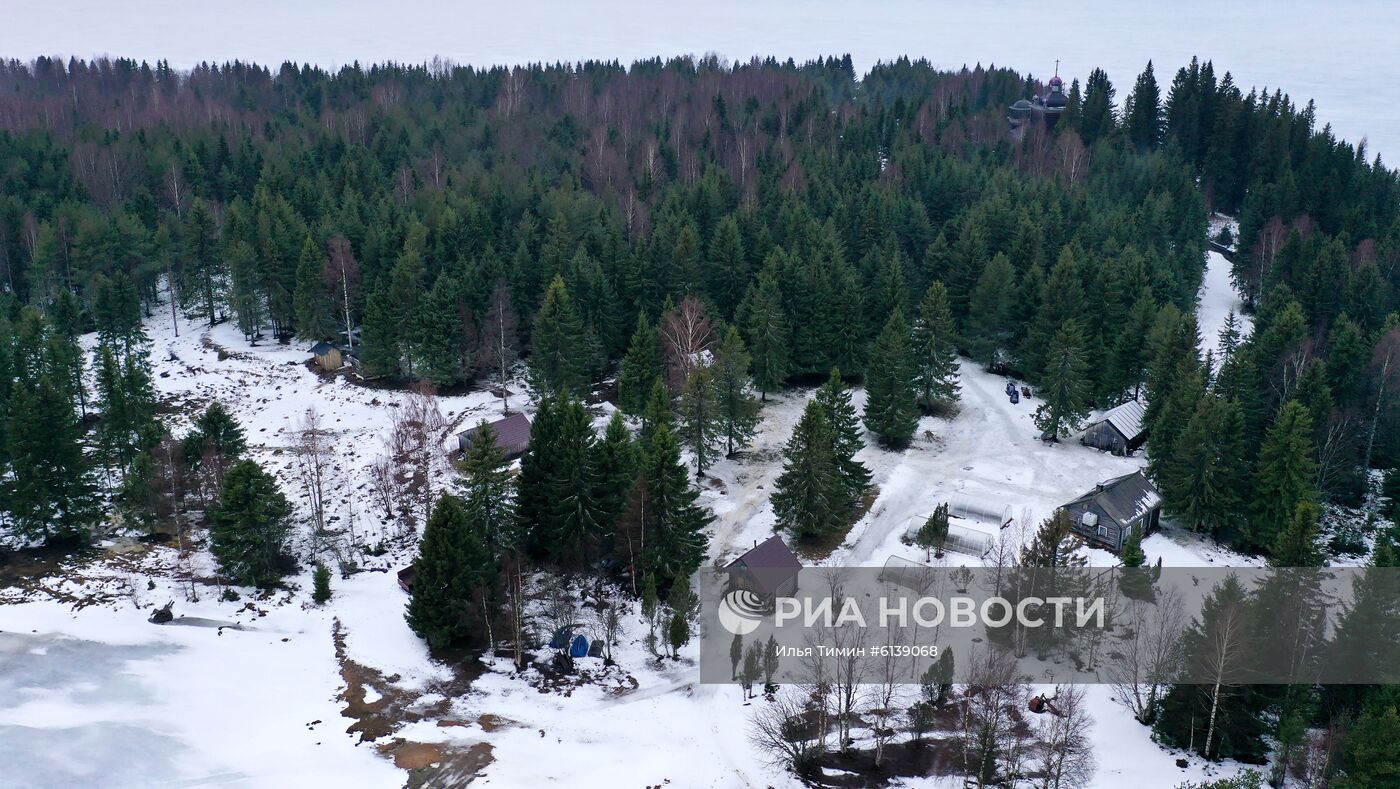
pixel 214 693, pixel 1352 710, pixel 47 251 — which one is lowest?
pixel 214 693

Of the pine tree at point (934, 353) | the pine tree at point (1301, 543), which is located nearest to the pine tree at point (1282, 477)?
the pine tree at point (1301, 543)

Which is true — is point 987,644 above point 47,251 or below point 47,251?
below

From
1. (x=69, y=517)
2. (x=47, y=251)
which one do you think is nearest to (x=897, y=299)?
(x=69, y=517)

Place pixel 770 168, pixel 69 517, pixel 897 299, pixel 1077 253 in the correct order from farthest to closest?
pixel 770 168, pixel 1077 253, pixel 897 299, pixel 69 517

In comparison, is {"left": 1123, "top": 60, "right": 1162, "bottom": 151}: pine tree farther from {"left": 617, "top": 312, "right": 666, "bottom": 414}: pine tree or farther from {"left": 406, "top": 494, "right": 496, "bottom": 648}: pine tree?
{"left": 406, "top": 494, "right": 496, "bottom": 648}: pine tree

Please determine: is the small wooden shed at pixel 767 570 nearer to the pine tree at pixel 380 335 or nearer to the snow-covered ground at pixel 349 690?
the snow-covered ground at pixel 349 690

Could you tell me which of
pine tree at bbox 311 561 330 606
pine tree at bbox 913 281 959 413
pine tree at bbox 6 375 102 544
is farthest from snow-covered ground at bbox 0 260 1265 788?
pine tree at bbox 913 281 959 413

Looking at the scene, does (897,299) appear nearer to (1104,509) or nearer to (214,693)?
(1104,509)
